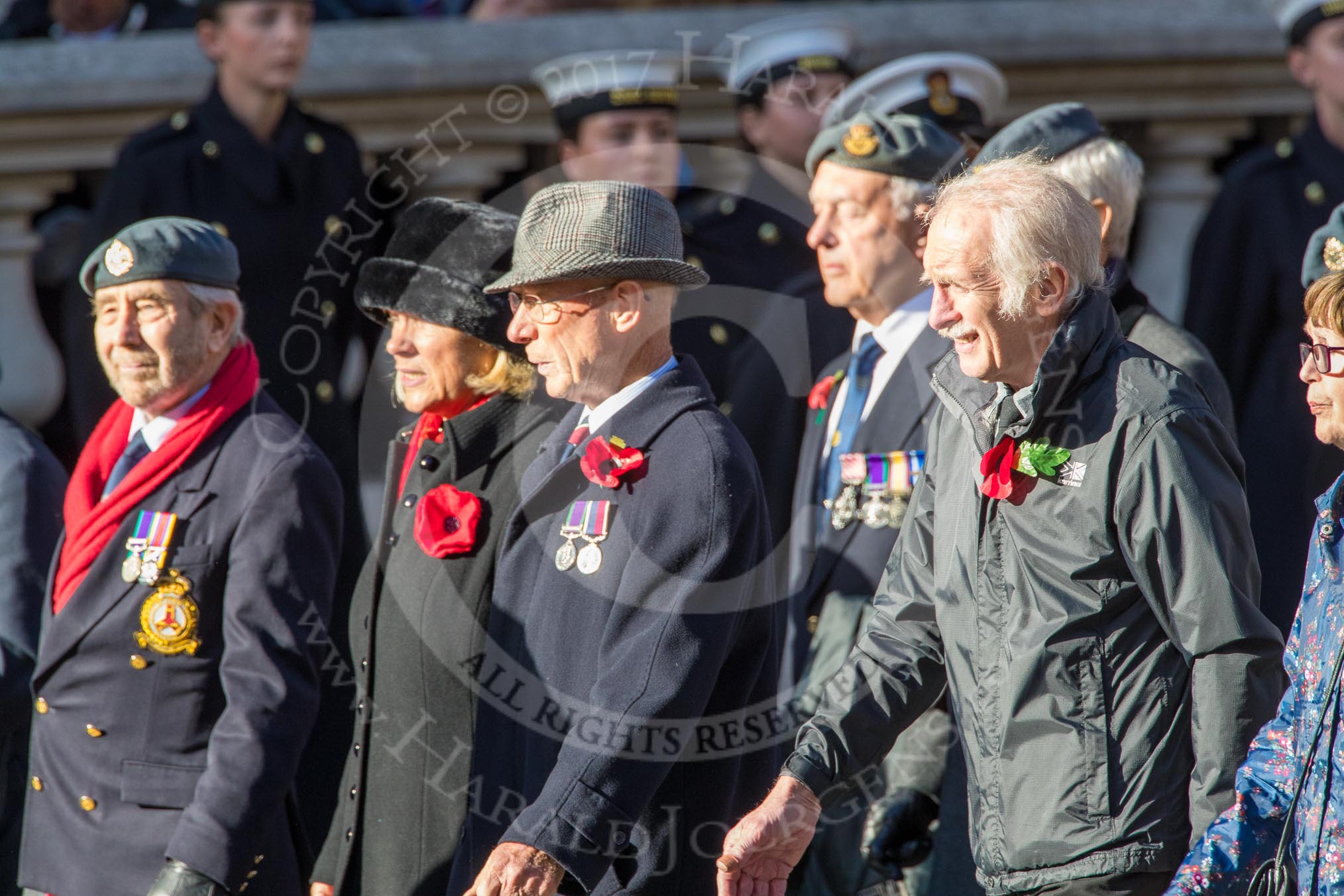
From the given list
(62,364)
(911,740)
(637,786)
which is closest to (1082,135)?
(911,740)

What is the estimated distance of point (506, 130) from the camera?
6848 millimetres

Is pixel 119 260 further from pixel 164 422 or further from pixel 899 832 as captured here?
pixel 899 832

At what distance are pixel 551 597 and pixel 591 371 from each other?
0.45 meters

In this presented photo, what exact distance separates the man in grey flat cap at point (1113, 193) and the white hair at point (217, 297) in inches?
67.3

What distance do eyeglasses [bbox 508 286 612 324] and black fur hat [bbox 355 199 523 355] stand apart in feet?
1.15

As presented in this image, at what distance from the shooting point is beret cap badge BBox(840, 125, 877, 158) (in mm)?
4641

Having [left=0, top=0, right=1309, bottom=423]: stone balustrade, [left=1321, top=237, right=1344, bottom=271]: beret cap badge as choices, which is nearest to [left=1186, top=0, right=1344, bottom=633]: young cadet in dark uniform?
[left=0, top=0, right=1309, bottom=423]: stone balustrade

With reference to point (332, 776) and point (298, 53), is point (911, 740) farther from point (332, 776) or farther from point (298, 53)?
point (298, 53)

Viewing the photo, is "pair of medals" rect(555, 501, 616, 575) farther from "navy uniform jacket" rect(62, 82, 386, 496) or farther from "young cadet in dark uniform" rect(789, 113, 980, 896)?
"navy uniform jacket" rect(62, 82, 386, 496)

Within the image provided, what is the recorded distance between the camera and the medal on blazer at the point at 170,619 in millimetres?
3920

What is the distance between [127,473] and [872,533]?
67.1 inches

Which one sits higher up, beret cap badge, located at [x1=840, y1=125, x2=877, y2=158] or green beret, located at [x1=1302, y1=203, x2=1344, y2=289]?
beret cap badge, located at [x1=840, y1=125, x2=877, y2=158]

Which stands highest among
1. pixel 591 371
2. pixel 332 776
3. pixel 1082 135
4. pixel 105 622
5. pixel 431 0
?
pixel 431 0

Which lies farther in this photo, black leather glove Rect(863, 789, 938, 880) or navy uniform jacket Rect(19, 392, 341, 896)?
black leather glove Rect(863, 789, 938, 880)
